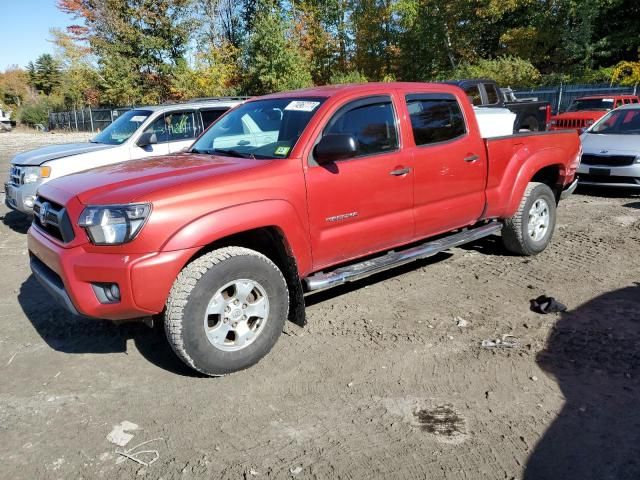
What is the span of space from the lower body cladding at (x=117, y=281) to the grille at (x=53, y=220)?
0.39 feet

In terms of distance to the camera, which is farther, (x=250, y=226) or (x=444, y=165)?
(x=444, y=165)

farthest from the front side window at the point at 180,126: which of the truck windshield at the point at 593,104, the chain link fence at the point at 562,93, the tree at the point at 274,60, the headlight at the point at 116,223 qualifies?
the tree at the point at 274,60

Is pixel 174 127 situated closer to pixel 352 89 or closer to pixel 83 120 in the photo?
pixel 352 89

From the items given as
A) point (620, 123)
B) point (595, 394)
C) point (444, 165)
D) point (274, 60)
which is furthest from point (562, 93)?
point (595, 394)

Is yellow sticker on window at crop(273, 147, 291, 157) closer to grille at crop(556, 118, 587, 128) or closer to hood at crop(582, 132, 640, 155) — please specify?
Result: hood at crop(582, 132, 640, 155)

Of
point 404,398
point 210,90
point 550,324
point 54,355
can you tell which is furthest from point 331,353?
point 210,90

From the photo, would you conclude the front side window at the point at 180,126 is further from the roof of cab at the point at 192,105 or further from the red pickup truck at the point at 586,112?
the red pickup truck at the point at 586,112

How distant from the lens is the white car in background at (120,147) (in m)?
7.44

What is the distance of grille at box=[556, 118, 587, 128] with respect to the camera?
14724mm

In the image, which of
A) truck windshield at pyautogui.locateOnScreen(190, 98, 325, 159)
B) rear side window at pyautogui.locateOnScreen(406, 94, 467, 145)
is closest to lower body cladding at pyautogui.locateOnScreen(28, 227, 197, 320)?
truck windshield at pyautogui.locateOnScreen(190, 98, 325, 159)

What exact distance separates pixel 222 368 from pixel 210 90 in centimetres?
3416

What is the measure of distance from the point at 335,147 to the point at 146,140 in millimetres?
5310

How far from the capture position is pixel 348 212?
400 centimetres

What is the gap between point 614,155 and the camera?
355 inches
